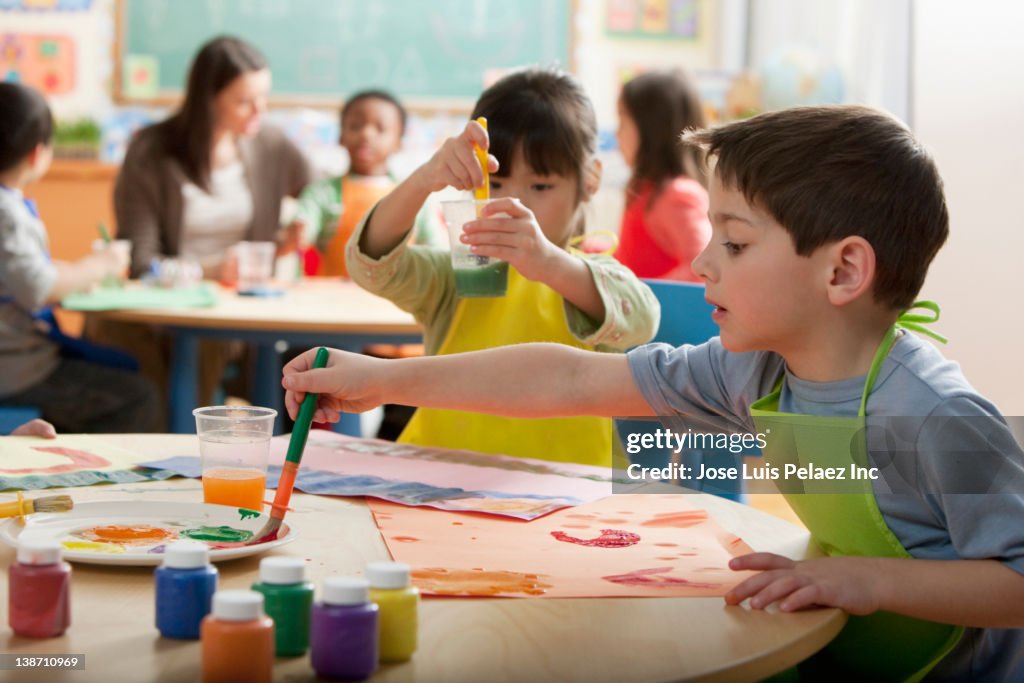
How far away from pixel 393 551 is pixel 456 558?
7cm

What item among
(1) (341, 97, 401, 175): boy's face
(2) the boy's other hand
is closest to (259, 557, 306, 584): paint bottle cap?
(2) the boy's other hand

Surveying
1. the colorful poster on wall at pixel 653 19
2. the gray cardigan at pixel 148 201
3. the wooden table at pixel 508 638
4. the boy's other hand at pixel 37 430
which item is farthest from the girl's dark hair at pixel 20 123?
the colorful poster on wall at pixel 653 19

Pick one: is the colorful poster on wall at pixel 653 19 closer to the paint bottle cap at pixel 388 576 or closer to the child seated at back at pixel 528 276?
the child seated at back at pixel 528 276

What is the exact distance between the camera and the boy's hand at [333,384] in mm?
1382

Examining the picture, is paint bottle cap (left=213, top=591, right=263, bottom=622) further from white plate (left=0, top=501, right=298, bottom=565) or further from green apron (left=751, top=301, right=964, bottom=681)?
green apron (left=751, top=301, right=964, bottom=681)

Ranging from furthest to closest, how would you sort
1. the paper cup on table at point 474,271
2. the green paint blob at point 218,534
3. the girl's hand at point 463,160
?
the paper cup on table at point 474,271 → the girl's hand at point 463,160 → the green paint blob at point 218,534

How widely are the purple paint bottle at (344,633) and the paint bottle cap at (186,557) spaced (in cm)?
12

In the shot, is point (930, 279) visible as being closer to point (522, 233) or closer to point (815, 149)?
point (522, 233)

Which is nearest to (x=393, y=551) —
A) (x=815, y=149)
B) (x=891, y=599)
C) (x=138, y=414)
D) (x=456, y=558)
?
(x=456, y=558)

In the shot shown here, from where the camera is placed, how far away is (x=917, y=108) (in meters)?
4.02

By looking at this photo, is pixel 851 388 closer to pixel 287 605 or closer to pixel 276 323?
pixel 287 605

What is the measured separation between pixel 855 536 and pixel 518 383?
0.44 metres

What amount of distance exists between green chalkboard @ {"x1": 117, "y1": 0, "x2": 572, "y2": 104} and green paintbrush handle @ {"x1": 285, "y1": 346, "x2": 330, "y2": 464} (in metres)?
4.98

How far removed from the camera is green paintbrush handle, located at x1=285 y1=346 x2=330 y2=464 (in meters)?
1.24
